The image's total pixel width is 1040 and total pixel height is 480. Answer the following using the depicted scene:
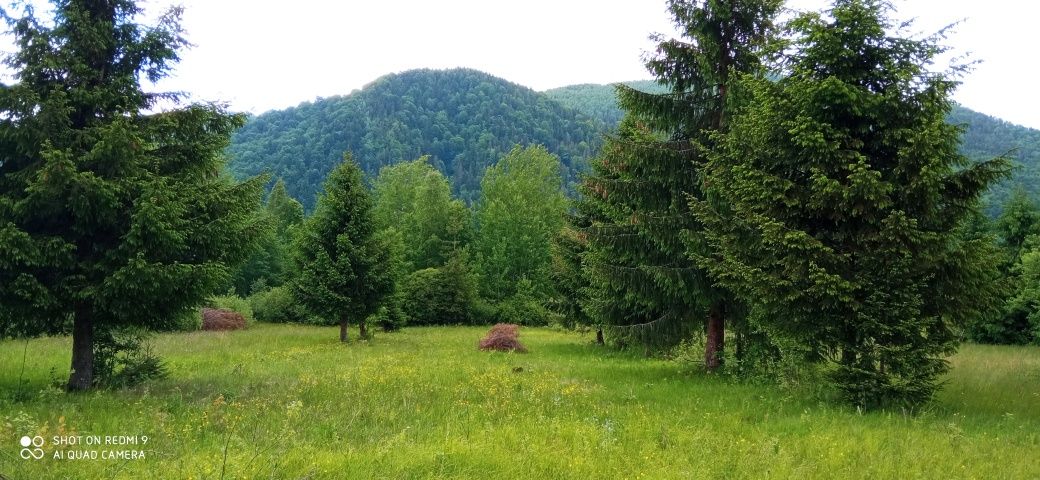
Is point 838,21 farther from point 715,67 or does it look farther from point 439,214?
point 439,214

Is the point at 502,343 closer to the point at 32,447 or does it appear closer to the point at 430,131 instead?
the point at 32,447

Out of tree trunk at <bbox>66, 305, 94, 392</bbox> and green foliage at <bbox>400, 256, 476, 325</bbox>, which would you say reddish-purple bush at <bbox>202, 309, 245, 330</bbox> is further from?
tree trunk at <bbox>66, 305, 94, 392</bbox>

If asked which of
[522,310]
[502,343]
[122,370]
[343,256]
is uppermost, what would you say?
[343,256]

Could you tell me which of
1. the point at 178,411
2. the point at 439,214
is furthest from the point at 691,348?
the point at 439,214

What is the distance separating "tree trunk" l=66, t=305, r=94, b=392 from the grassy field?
0.78m

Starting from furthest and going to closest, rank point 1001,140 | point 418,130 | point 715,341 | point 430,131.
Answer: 1. point 430,131
2. point 418,130
3. point 1001,140
4. point 715,341

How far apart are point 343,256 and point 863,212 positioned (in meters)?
19.6

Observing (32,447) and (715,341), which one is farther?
(715,341)

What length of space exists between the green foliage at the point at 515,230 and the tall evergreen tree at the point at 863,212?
35.4m

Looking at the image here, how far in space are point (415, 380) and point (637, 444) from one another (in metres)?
6.51

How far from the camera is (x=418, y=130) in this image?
129625 mm

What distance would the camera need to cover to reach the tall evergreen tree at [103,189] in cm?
935

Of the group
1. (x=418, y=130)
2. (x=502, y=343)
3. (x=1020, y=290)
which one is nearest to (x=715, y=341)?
(x=502, y=343)

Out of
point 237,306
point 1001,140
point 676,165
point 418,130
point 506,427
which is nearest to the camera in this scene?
point 506,427
